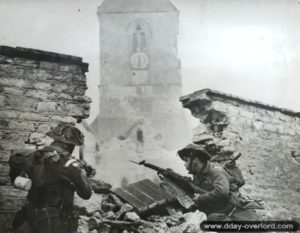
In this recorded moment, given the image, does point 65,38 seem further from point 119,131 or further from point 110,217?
point 119,131

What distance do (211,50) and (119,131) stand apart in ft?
53.6

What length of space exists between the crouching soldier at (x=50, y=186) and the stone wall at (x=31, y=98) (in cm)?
50

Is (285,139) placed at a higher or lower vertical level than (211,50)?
lower

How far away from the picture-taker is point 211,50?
17.3 ft

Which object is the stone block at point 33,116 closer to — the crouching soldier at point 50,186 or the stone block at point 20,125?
the stone block at point 20,125

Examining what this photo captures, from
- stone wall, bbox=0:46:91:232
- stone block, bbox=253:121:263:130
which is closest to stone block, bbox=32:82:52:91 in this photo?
stone wall, bbox=0:46:91:232

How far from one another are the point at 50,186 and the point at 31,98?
3.70 ft

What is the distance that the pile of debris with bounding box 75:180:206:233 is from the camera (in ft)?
12.5

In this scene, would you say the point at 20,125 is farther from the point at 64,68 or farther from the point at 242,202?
the point at 242,202

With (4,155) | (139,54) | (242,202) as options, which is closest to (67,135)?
(4,155)

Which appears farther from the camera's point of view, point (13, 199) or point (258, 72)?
point (258, 72)

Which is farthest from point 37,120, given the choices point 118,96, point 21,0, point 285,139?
point 118,96

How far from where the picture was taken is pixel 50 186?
3.17 m

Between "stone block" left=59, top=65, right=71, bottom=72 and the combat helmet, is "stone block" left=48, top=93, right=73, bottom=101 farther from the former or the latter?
the combat helmet
